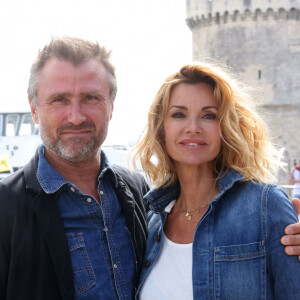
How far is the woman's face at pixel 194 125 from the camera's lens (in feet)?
8.40

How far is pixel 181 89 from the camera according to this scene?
103 inches

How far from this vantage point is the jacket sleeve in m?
2.25

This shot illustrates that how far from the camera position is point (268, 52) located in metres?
19.7

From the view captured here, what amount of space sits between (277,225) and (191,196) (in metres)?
0.52

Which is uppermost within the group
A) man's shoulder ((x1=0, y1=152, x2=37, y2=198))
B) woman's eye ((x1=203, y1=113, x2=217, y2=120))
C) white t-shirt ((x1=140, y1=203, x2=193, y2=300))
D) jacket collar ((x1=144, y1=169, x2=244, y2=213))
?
woman's eye ((x1=203, y1=113, x2=217, y2=120))

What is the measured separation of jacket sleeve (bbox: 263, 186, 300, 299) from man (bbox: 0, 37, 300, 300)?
0.06m

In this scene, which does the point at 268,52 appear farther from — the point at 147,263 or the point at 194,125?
the point at 147,263

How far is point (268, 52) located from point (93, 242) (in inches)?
716

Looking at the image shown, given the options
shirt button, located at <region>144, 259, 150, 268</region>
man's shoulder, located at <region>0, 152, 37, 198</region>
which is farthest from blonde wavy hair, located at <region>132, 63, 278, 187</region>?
man's shoulder, located at <region>0, 152, 37, 198</region>

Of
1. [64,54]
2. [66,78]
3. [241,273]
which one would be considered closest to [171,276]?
[241,273]

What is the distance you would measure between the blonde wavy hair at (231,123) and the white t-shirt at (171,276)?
1.27 ft

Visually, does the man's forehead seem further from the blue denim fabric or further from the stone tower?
the stone tower

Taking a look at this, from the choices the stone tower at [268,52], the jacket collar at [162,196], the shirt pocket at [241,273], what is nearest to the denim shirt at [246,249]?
the shirt pocket at [241,273]

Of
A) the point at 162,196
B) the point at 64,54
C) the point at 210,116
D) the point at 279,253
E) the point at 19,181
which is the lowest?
the point at 279,253
